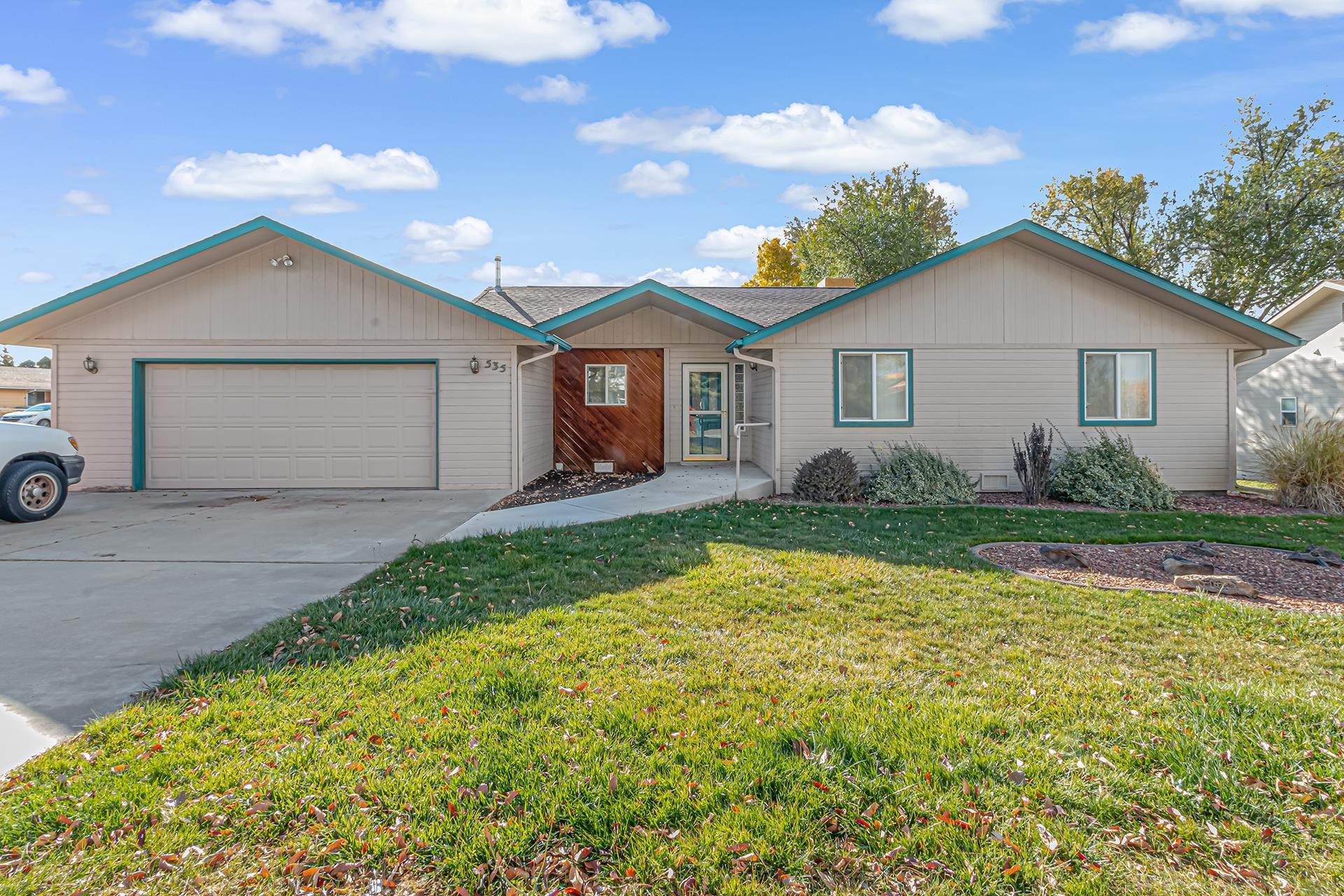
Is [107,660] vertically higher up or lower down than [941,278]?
lower down

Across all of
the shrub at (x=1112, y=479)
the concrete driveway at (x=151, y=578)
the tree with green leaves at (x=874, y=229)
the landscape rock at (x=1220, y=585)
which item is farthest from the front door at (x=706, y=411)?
the tree with green leaves at (x=874, y=229)

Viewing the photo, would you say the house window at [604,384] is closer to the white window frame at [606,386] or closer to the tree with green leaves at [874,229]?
the white window frame at [606,386]

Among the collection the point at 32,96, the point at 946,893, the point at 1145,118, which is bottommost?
the point at 946,893

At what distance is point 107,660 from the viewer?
4.08 m

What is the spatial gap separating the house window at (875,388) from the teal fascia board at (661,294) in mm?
1642

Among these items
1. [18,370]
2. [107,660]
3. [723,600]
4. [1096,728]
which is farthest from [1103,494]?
[18,370]

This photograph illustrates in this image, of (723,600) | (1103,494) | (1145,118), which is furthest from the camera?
(1145,118)

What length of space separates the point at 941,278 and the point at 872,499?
12.0 feet

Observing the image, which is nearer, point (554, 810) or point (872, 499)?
point (554, 810)

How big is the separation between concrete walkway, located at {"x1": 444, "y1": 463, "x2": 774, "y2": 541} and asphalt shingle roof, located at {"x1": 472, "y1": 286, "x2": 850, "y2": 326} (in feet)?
10.3

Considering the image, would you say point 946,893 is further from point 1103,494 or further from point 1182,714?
point 1103,494

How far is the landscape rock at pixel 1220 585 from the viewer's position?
18.6ft

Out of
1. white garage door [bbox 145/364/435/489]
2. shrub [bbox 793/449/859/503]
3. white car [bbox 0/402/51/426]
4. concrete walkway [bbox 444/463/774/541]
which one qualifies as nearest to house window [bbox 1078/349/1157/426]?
shrub [bbox 793/449/859/503]

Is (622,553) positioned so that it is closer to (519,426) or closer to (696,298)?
(519,426)
